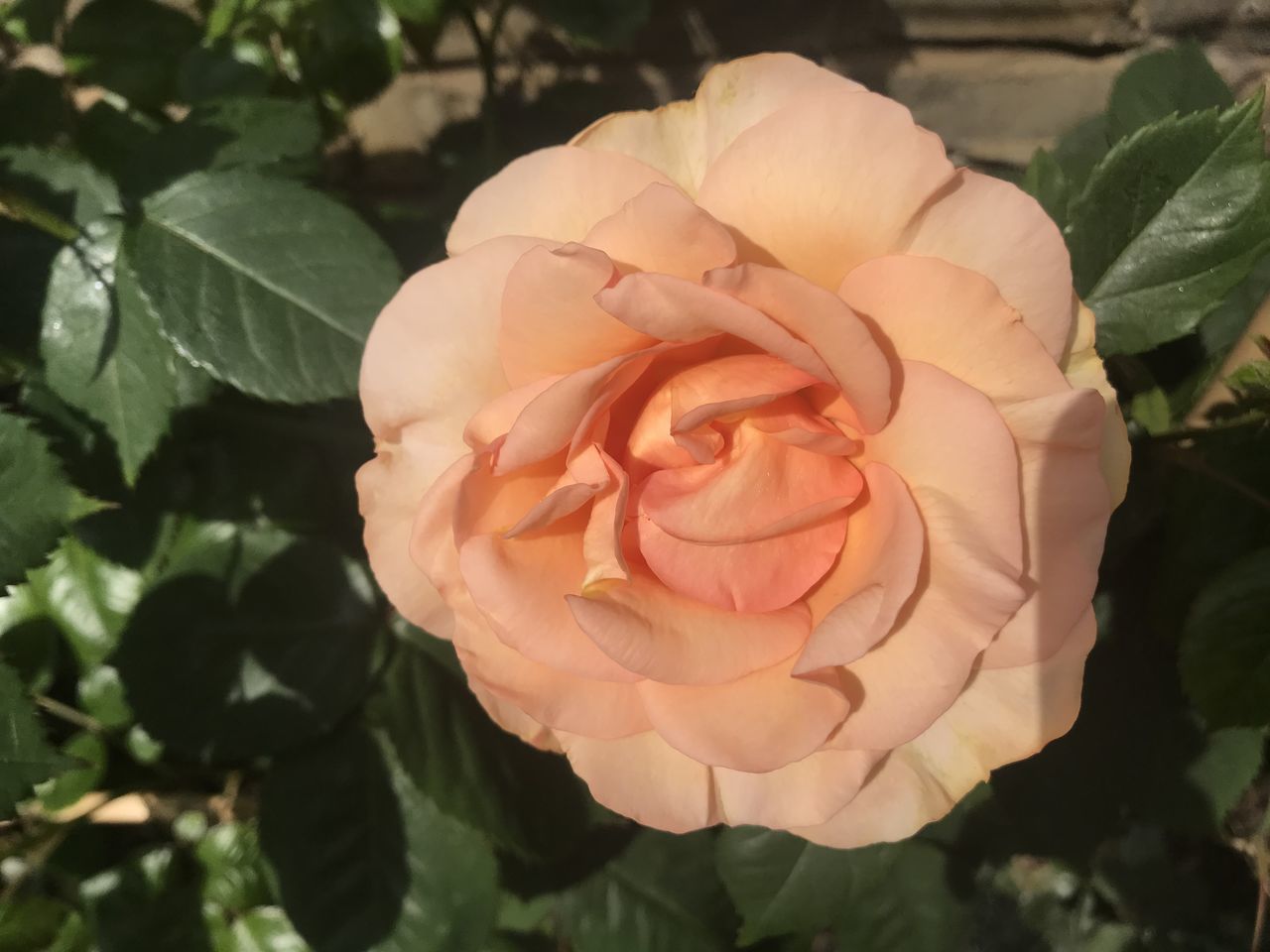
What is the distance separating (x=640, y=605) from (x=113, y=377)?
508 mm

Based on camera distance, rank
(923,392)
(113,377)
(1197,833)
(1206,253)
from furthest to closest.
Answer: (1197,833) < (113,377) < (1206,253) < (923,392)

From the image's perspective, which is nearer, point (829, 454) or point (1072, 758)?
point (829, 454)

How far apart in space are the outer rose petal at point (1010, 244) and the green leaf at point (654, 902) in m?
0.78

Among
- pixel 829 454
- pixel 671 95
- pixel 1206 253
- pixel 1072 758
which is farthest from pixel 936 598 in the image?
pixel 671 95

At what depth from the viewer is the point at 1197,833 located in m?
0.81

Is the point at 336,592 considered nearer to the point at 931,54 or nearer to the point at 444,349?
the point at 444,349

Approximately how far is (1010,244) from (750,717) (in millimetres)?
263

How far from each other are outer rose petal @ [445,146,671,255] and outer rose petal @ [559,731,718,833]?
0.29 metres

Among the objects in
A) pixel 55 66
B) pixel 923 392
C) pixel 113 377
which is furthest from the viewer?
pixel 55 66

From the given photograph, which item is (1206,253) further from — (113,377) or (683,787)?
(113,377)

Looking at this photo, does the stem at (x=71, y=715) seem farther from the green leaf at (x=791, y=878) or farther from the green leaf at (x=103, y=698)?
the green leaf at (x=791, y=878)

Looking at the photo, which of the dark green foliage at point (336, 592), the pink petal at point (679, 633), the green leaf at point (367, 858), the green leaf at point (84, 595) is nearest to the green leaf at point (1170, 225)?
the dark green foliage at point (336, 592)

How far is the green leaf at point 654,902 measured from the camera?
953mm

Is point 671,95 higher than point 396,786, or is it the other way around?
point 671,95
